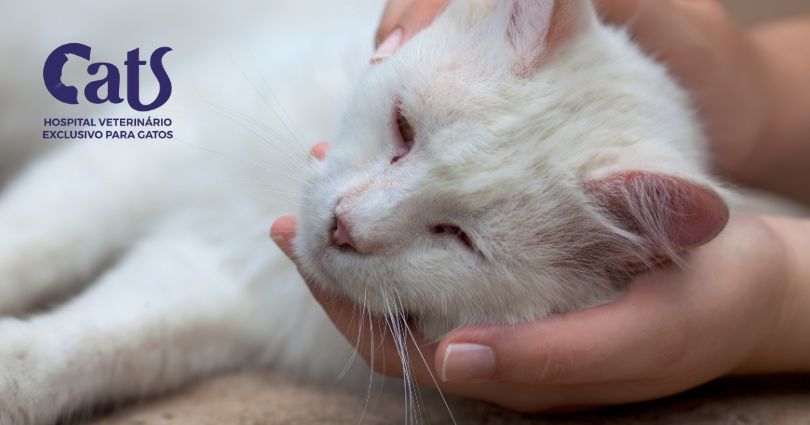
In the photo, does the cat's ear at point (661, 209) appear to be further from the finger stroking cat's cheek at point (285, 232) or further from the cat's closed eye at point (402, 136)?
the finger stroking cat's cheek at point (285, 232)

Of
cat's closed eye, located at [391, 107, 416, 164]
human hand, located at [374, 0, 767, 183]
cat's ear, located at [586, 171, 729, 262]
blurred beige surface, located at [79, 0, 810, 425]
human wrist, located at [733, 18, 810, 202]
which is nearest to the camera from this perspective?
cat's ear, located at [586, 171, 729, 262]

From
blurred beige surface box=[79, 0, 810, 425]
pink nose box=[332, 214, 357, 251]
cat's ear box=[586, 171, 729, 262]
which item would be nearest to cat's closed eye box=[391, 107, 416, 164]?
pink nose box=[332, 214, 357, 251]

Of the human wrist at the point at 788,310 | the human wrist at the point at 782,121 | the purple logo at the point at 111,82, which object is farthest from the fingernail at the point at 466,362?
the human wrist at the point at 782,121

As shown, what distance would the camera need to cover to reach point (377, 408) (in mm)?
1111

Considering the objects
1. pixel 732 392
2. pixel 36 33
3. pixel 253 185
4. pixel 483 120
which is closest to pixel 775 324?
pixel 732 392

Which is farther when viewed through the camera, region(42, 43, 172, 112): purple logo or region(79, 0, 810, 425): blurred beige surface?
region(42, 43, 172, 112): purple logo

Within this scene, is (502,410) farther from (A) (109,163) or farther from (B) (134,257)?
(A) (109,163)

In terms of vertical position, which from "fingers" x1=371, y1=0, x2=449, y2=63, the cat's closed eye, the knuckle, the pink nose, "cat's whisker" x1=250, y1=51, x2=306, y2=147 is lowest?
the knuckle

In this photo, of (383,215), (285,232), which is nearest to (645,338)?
(383,215)

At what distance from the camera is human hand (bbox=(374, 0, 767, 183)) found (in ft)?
3.78

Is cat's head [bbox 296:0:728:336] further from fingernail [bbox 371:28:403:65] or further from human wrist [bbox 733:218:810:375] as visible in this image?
human wrist [bbox 733:218:810:375]

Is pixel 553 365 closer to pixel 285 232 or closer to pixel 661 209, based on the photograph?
pixel 661 209

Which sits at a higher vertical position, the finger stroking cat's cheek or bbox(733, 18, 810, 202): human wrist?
bbox(733, 18, 810, 202): human wrist

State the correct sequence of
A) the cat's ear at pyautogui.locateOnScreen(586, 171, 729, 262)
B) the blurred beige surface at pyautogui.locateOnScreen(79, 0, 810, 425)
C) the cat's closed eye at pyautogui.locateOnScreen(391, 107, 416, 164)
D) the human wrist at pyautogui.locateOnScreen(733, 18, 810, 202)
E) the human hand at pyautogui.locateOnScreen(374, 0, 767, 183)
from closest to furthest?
the cat's ear at pyautogui.locateOnScreen(586, 171, 729, 262), the cat's closed eye at pyautogui.locateOnScreen(391, 107, 416, 164), the blurred beige surface at pyautogui.locateOnScreen(79, 0, 810, 425), the human hand at pyautogui.locateOnScreen(374, 0, 767, 183), the human wrist at pyautogui.locateOnScreen(733, 18, 810, 202)
